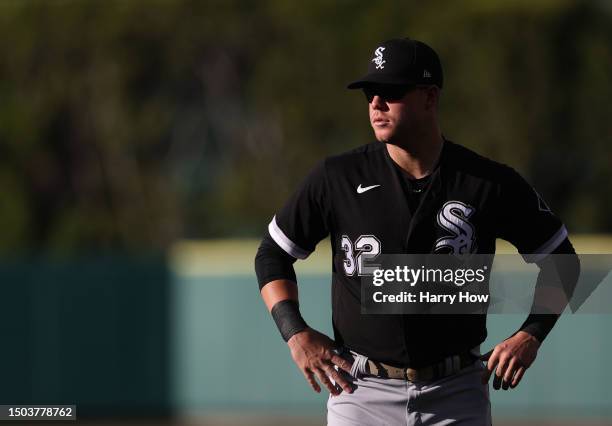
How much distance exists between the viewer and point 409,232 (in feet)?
16.8

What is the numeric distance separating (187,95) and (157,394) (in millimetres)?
13754

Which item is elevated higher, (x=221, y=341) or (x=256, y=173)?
(x=256, y=173)

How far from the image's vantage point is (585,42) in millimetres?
21047

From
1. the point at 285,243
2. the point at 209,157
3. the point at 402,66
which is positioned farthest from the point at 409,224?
the point at 209,157

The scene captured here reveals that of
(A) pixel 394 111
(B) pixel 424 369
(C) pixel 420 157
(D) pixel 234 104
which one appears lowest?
(B) pixel 424 369

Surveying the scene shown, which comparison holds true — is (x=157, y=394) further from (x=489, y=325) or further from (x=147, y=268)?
(x=489, y=325)

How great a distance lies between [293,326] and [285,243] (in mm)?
379

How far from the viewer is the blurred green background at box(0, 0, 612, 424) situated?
47.5 feet

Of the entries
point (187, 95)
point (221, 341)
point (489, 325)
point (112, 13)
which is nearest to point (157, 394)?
point (221, 341)

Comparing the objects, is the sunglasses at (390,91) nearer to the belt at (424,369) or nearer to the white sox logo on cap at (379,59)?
the white sox logo on cap at (379,59)

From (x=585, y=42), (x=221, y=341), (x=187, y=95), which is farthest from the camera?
(x=187, y=95)

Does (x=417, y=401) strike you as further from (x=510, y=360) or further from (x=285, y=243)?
(x=285, y=243)

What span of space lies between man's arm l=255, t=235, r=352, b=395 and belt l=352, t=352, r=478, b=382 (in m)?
0.12

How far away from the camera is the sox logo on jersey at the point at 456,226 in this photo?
5.12m
